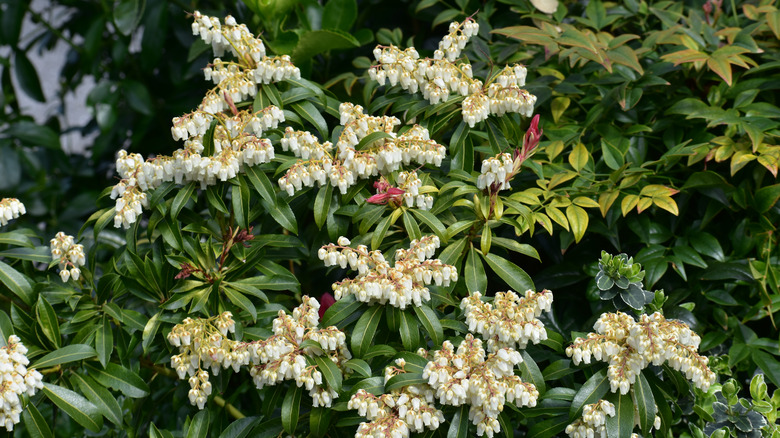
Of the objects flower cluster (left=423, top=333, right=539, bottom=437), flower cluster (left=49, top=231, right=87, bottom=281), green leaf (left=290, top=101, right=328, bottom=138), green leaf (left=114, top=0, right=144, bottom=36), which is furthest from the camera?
green leaf (left=114, top=0, right=144, bottom=36)

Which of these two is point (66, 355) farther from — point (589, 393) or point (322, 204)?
point (589, 393)

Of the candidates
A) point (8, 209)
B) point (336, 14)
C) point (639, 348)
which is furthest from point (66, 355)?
point (336, 14)

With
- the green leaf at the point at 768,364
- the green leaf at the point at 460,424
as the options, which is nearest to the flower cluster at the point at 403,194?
the green leaf at the point at 460,424

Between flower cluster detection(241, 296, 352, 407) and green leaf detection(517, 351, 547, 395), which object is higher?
flower cluster detection(241, 296, 352, 407)

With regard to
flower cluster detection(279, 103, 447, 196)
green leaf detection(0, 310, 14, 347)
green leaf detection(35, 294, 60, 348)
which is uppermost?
flower cluster detection(279, 103, 447, 196)

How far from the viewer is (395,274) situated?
57.4 inches

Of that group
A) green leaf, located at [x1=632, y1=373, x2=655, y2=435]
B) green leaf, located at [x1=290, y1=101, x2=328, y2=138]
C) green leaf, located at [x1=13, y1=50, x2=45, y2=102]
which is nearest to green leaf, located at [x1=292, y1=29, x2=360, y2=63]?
green leaf, located at [x1=290, y1=101, x2=328, y2=138]

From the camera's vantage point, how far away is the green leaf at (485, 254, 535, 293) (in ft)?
5.18

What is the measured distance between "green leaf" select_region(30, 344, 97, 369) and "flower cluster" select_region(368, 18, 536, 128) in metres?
0.87

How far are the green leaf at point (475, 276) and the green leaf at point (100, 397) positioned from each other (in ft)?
2.63

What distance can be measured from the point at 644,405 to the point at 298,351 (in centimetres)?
67

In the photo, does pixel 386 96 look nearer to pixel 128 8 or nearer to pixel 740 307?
pixel 740 307

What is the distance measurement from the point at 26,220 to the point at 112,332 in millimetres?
1754

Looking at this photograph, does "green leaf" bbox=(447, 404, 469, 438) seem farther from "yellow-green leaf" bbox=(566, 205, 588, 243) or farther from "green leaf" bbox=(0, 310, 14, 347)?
"green leaf" bbox=(0, 310, 14, 347)
